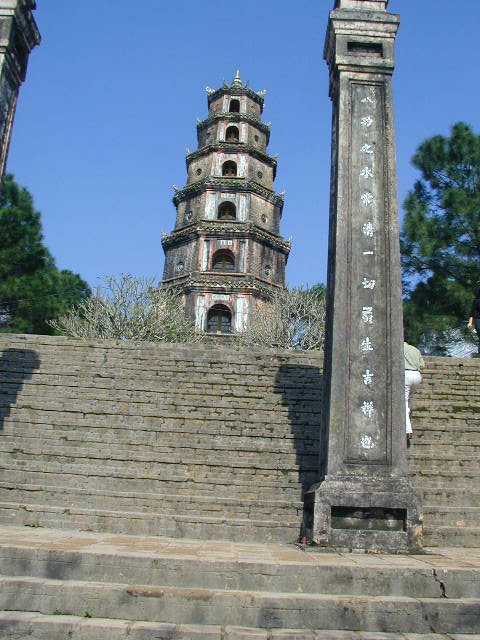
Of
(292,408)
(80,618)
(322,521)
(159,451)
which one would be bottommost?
(80,618)

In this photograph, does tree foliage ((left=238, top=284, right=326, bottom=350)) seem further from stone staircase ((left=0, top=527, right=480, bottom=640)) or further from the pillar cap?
stone staircase ((left=0, top=527, right=480, bottom=640))

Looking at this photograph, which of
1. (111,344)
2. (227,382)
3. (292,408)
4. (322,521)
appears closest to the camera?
(322,521)

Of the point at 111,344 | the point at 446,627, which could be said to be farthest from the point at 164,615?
the point at 111,344

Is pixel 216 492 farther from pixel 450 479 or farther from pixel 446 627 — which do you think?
pixel 446 627

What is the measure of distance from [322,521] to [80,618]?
7.35 ft

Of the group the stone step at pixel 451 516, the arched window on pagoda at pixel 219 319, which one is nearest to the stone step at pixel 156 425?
the stone step at pixel 451 516

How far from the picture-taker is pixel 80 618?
10.8ft

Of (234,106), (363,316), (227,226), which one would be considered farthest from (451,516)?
(234,106)

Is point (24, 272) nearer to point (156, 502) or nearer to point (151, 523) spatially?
point (156, 502)

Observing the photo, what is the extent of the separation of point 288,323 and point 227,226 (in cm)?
508

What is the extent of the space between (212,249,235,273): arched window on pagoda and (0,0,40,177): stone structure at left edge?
57.8 ft

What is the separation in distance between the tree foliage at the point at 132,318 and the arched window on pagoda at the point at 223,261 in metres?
3.24

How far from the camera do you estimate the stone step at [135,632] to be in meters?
3.11

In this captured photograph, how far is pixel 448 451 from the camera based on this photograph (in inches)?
271
